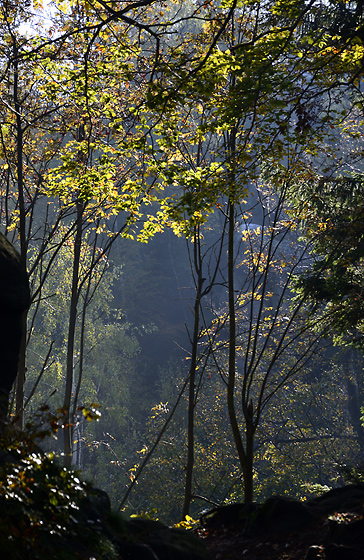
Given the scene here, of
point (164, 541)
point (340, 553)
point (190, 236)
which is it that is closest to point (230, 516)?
point (164, 541)

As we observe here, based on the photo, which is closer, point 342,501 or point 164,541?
point 164,541

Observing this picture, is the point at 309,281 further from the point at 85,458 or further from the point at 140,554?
the point at 85,458

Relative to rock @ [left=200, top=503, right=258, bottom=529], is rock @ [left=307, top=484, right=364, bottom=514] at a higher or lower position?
higher

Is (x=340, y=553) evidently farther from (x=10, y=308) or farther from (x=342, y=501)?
(x=10, y=308)

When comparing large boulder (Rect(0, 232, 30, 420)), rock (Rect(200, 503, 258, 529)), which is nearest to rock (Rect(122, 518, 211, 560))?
rock (Rect(200, 503, 258, 529))

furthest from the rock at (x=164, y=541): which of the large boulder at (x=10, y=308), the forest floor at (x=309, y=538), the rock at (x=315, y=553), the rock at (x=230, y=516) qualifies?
the large boulder at (x=10, y=308)

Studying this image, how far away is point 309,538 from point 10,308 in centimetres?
384

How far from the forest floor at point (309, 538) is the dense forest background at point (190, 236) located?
3.03ft

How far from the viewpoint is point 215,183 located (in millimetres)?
5668

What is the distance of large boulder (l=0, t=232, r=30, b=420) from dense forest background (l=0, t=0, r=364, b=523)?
3.18ft

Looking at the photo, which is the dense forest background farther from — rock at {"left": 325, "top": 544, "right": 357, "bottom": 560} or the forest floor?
rock at {"left": 325, "top": 544, "right": 357, "bottom": 560}

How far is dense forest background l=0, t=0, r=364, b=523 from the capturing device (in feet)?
18.5

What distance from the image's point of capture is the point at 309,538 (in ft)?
16.8

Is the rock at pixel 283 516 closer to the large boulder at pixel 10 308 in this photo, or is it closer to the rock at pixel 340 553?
the rock at pixel 340 553
